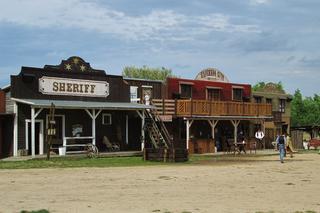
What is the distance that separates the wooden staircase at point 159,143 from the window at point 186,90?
19.2ft

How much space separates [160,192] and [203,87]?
3089 cm

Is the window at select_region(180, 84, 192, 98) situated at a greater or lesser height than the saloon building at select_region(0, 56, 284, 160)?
greater

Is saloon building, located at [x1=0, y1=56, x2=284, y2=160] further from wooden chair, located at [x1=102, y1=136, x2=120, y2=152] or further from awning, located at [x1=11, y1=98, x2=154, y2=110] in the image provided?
wooden chair, located at [x1=102, y1=136, x2=120, y2=152]

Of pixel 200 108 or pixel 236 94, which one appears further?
pixel 236 94

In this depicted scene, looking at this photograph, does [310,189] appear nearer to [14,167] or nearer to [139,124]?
[14,167]

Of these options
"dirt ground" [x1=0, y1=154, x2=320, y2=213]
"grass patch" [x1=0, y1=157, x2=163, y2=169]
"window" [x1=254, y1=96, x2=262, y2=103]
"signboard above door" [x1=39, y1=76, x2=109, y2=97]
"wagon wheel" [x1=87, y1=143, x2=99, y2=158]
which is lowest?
"dirt ground" [x1=0, y1=154, x2=320, y2=213]

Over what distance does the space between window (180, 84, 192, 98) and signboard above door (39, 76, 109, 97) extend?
873 cm

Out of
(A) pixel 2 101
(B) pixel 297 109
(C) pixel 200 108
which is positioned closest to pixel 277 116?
(C) pixel 200 108

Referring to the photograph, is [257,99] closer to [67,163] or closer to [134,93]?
[134,93]

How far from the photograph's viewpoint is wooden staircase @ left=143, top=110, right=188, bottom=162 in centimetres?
2886

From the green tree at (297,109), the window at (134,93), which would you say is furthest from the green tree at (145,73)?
the window at (134,93)

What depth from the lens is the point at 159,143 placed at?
113 ft

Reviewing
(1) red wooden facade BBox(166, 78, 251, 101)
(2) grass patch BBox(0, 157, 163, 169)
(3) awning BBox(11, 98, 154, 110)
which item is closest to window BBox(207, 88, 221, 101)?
(1) red wooden facade BBox(166, 78, 251, 101)

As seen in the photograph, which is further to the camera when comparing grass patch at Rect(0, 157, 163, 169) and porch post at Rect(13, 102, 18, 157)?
porch post at Rect(13, 102, 18, 157)
